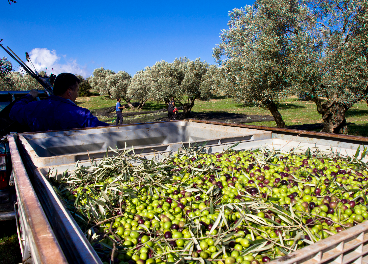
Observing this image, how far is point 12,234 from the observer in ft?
14.9

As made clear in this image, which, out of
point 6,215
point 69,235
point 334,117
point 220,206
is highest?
point 334,117

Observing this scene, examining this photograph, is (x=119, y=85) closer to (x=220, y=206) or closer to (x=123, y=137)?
(x=123, y=137)

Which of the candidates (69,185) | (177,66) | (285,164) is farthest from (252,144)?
(177,66)

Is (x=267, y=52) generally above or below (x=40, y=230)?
above

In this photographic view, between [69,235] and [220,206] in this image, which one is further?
[220,206]

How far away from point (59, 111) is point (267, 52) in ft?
28.5

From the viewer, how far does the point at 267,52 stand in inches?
415

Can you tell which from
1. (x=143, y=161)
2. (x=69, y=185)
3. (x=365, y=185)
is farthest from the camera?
(x=143, y=161)

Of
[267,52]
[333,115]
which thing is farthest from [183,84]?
[333,115]

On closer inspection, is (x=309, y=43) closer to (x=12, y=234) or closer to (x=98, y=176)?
(x=98, y=176)

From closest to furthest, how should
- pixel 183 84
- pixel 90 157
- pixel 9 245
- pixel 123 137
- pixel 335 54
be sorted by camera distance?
pixel 90 157, pixel 9 245, pixel 123 137, pixel 335 54, pixel 183 84

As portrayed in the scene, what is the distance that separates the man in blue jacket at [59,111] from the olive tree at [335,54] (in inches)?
322

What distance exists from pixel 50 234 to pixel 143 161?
2068 mm

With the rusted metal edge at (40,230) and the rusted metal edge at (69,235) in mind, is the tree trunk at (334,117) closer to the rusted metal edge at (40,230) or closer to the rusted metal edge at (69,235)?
the rusted metal edge at (69,235)
